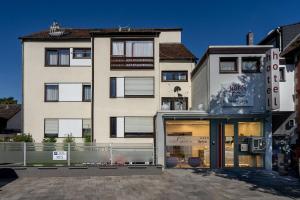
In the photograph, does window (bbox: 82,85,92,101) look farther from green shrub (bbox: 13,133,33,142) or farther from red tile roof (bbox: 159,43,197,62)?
red tile roof (bbox: 159,43,197,62)

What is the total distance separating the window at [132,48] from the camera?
2425 centimetres

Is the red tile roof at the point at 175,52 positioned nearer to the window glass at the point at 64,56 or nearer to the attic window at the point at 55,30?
the window glass at the point at 64,56

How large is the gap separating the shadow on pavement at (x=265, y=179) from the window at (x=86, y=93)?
1039 centimetres

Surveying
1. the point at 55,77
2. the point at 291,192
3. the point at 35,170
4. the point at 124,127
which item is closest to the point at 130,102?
the point at 124,127

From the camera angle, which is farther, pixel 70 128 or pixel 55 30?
pixel 55 30

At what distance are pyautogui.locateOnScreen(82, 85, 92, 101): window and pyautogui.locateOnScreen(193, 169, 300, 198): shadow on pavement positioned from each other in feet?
34.1

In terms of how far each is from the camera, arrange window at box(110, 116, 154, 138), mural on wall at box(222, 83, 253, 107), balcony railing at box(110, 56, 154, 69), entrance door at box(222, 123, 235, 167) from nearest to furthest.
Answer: mural on wall at box(222, 83, 253, 107)
entrance door at box(222, 123, 235, 167)
window at box(110, 116, 154, 138)
balcony railing at box(110, 56, 154, 69)

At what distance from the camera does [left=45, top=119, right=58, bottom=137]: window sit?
1010 inches

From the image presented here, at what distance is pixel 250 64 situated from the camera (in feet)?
70.1

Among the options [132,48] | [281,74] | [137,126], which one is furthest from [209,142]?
[132,48]

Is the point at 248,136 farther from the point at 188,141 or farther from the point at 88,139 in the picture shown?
the point at 88,139

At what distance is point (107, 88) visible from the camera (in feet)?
79.5

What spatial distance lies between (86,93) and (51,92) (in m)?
2.74

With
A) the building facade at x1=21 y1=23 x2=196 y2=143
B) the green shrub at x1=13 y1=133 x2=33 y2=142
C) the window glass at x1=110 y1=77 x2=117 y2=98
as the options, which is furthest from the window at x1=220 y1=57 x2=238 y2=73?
the green shrub at x1=13 y1=133 x2=33 y2=142
